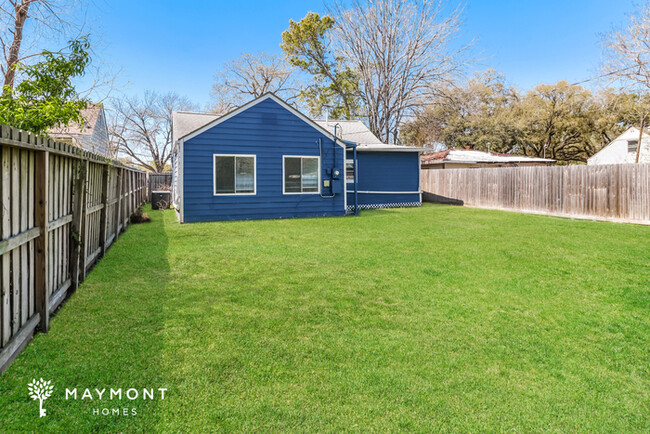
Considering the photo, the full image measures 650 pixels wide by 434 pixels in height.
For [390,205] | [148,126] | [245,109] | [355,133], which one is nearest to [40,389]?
[245,109]

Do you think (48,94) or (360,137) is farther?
(360,137)

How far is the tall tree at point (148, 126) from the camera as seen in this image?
3175cm

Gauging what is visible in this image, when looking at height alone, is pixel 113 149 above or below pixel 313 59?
below

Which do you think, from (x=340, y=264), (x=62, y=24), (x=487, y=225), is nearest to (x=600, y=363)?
(x=340, y=264)

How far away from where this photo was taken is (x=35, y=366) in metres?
2.46

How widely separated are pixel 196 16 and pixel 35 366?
70.5ft

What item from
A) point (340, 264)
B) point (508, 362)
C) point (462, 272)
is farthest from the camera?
point (340, 264)

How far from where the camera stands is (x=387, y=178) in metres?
15.9

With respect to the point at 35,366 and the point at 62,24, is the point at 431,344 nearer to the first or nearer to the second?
the point at 35,366

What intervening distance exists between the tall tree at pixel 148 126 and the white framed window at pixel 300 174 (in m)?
24.0

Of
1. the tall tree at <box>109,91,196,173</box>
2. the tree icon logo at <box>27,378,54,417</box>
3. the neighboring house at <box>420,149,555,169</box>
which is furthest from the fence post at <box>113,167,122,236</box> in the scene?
the tall tree at <box>109,91,196,173</box>

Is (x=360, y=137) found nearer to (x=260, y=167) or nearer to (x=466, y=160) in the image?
(x=260, y=167)

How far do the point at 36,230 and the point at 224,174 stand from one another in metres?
8.28

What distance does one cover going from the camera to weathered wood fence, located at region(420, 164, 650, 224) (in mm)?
A: 10234
